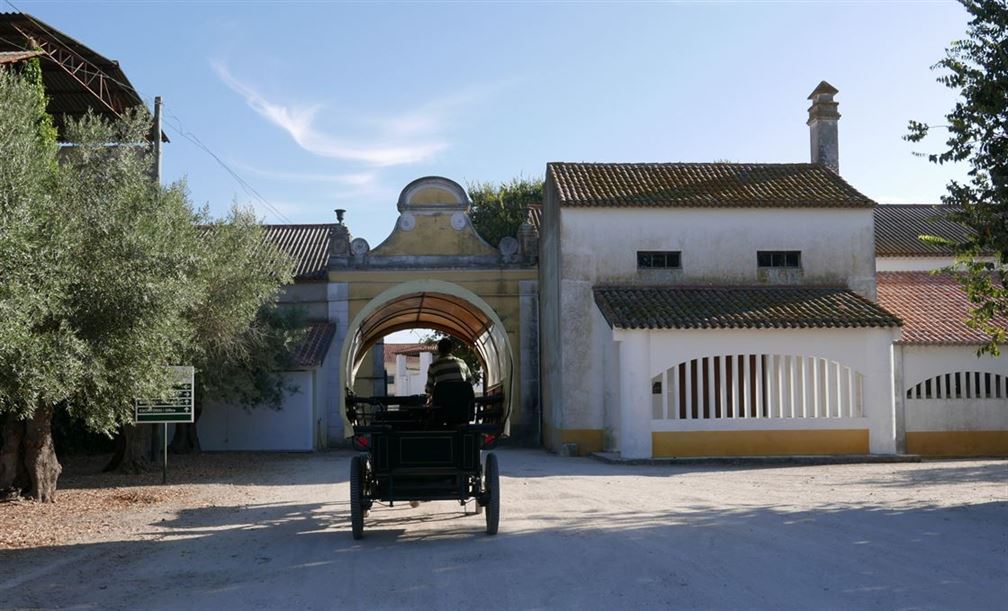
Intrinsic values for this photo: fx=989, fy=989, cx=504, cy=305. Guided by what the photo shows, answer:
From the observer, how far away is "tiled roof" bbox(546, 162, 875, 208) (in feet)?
83.5

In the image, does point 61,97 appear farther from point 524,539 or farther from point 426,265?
point 524,539

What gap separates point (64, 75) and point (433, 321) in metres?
16.7

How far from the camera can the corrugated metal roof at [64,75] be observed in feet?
81.9

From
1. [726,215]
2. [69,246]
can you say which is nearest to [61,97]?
[69,246]

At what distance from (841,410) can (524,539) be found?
14792mm

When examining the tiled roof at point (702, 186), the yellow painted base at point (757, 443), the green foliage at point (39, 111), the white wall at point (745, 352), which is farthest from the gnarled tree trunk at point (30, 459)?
the tiled roof at point (702, 186)

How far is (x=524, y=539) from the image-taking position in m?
10.5

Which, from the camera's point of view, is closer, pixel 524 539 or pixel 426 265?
pixel 524 539

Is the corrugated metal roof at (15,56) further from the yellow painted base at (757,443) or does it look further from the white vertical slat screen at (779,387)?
the yellow painted base at (757,443)

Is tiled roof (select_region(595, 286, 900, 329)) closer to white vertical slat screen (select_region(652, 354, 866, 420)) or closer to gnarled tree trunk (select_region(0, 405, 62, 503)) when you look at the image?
white vertical slat screen (select_region(652, 354, 866, 420))

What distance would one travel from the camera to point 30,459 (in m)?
15.1

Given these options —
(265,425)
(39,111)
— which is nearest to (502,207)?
(265,425)

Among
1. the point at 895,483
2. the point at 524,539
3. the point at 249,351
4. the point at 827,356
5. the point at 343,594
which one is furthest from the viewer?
the point at 249,351

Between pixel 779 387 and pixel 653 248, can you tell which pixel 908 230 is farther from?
pixel 779 387
